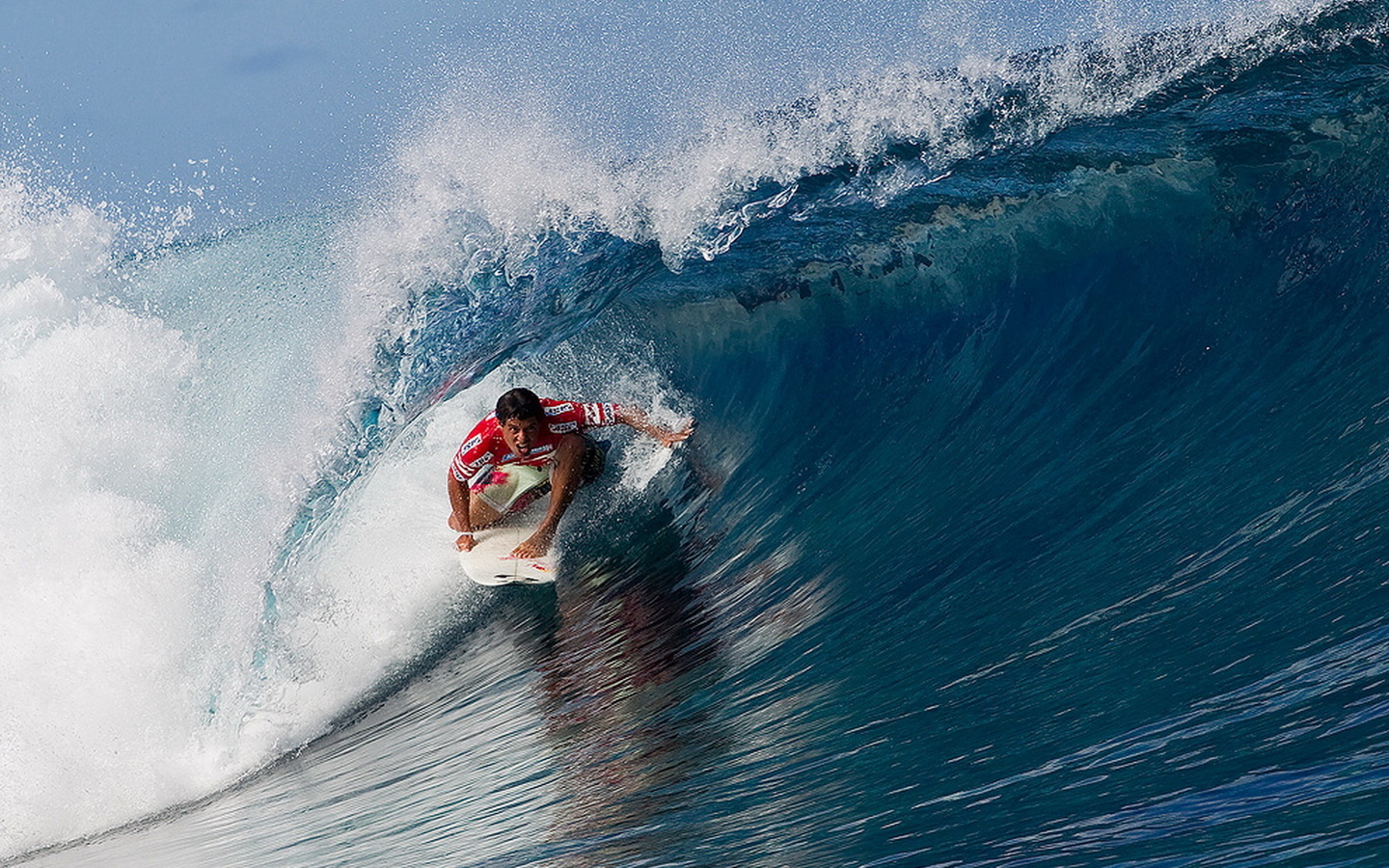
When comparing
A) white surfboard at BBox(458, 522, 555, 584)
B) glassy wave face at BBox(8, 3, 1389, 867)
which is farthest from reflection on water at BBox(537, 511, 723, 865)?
white surfboard at BBox(458, 522, 555, 584)

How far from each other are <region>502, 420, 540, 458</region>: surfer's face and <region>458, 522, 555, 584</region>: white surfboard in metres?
0.82

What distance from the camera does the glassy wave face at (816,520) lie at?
3.90 metres

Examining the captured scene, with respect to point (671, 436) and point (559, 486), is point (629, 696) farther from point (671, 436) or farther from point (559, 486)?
point (671, 436)

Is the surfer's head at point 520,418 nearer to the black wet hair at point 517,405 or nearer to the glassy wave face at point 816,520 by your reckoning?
the black wet hair at point 517,405

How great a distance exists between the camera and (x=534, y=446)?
20.3 ft

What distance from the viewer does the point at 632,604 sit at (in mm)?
6449

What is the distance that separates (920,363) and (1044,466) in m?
1.47

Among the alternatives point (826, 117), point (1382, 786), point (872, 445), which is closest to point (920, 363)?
point (872, 445)

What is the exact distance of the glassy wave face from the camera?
3.90 meters

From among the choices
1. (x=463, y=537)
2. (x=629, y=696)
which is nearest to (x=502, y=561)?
(x=463, y=537)

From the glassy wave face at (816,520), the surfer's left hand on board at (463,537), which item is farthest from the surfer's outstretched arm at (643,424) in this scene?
the surfer's left hand on board at (463,537)

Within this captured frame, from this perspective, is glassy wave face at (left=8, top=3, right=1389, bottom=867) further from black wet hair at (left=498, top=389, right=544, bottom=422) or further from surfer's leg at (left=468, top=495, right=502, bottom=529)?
black wet hair at (left=498, top=389, right=544, bottom=422)

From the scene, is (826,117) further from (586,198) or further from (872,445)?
(872,445)

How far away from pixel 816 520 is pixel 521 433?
1601mm
